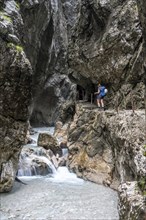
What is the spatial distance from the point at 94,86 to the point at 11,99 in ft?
46.6

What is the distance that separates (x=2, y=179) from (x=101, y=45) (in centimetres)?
1383

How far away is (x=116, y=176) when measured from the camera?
61.0ft

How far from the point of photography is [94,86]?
29797 mm

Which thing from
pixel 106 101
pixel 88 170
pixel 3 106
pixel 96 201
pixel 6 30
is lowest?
pixel 96 201

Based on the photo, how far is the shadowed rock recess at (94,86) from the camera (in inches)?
578

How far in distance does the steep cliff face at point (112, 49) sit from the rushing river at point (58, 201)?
683 centimetres

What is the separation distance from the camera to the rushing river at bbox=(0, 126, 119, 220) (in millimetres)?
13516

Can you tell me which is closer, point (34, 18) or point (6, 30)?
point (6, 30)

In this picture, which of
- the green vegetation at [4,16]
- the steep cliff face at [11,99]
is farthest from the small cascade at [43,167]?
the green vegetation at [4,16]

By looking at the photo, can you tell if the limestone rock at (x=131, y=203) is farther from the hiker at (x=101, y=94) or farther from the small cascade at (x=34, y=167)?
the hiker at (x=101, y=94)

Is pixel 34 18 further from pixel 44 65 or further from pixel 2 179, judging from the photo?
pixel 2 179

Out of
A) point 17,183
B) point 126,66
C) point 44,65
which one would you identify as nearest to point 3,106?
point 17,183

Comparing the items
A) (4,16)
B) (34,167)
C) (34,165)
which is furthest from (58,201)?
(4,16)

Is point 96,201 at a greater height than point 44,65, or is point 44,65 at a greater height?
point 44,65
